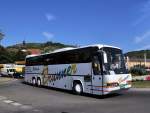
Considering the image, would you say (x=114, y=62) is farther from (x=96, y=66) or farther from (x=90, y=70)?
(x=90, y=70)

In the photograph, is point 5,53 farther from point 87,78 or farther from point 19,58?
point 87,78

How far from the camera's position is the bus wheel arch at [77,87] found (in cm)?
2191

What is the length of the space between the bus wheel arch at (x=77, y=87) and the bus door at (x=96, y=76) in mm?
1913

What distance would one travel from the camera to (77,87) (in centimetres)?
2233

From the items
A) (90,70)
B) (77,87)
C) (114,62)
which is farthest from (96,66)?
(77,87)

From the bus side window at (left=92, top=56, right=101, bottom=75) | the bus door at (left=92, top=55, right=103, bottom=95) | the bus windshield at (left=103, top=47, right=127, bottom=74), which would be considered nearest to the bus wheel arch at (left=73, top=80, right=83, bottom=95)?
the bus door at (left=92, top=55, right=103, bottom=95)

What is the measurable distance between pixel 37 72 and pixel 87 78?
11.2 meters

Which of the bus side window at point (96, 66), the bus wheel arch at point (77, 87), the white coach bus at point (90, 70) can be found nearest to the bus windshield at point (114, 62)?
the white coach bus at point (90, 70)

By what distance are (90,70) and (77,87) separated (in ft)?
7.69

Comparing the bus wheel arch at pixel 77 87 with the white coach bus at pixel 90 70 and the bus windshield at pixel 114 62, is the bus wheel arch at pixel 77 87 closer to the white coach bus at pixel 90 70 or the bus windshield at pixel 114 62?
the white coach bus at pixel 90 70

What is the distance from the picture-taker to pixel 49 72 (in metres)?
27.7

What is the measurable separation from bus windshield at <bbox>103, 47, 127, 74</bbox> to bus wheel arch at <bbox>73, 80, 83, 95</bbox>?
333 centimetres

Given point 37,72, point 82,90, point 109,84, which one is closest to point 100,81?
point 109,84

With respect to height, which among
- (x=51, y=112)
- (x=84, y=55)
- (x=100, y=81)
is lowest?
(x=51, y=112)
